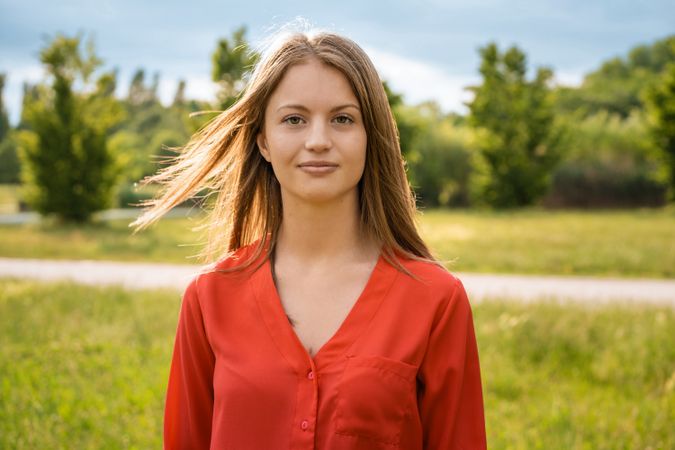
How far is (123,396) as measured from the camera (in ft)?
14.0

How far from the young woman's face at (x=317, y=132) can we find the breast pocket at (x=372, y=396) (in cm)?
47

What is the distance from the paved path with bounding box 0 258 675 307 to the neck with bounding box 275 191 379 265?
4905 mm

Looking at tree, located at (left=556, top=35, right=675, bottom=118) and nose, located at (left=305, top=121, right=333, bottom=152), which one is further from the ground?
tree, located at (left=556, top=35, right=675, bottom=118)

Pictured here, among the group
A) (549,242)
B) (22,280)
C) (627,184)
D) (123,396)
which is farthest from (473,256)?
(627,184)

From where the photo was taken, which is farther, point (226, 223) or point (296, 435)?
point (226, 223)

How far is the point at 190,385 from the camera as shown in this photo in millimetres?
1862

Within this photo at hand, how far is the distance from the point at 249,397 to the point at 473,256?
965 centimetres

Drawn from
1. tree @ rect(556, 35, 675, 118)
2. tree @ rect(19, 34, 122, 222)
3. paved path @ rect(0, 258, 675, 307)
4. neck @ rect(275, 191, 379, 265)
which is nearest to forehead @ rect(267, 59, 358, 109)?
neck @ rect(275, 191, 379, 265)

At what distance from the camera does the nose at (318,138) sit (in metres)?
1.67

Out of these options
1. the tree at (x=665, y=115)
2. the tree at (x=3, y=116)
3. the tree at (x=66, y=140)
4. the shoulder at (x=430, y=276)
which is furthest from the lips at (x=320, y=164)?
the tree at (x=3, y=116)

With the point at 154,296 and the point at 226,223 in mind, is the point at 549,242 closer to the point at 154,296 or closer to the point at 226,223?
the point at 154,296

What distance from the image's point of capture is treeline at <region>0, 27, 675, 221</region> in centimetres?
1864

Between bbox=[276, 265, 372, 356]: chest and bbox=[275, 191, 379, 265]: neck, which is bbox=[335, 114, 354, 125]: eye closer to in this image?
bbox=[275, 191, 379, 265]: neck

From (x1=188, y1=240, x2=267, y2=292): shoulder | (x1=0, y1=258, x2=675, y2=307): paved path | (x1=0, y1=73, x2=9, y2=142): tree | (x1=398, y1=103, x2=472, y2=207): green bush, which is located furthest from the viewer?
(x1=0, y1=73, x2=9, y2=142): tree
